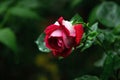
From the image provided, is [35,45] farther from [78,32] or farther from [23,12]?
[78,32]

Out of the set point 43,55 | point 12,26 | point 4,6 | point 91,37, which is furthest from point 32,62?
point 91,37

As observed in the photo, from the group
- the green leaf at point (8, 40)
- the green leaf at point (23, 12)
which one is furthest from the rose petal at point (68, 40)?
the green leaf at point (23, 12)

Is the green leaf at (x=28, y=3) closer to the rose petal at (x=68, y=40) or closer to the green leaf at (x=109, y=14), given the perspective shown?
the green leaf at (x=109, y=14)

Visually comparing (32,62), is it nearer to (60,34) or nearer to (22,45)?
(22,45)

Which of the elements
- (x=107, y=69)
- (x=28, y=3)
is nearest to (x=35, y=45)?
(x=28, y=3)

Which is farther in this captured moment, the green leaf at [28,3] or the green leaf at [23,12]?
the green leaf at [28,3]

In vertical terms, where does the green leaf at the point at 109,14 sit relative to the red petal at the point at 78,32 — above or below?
above
